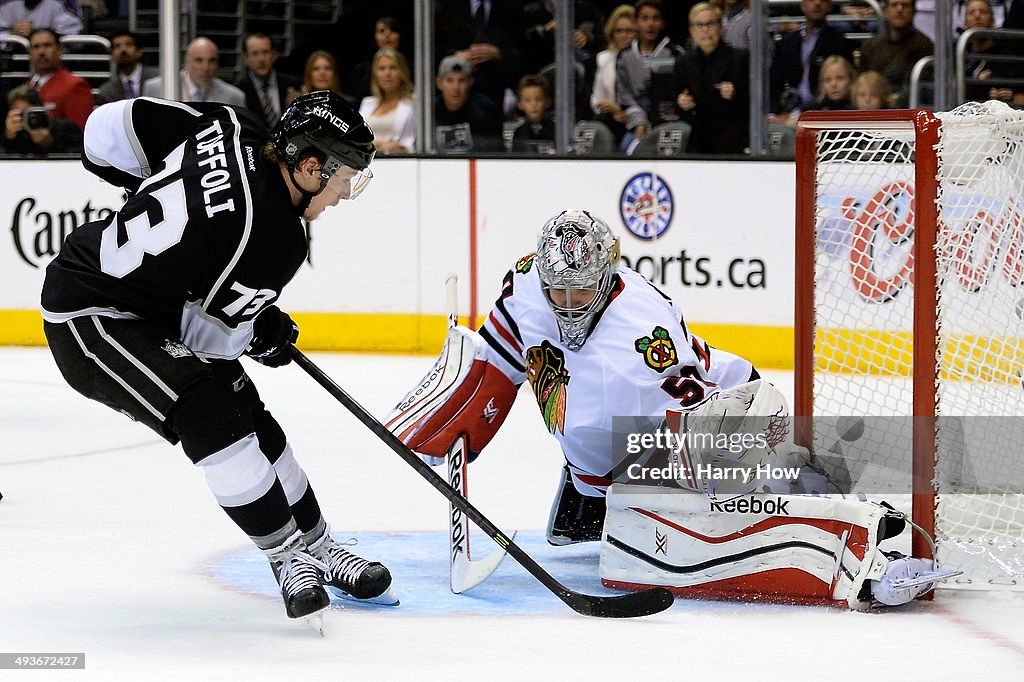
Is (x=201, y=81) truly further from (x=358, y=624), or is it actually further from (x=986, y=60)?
(x=358, y=624)

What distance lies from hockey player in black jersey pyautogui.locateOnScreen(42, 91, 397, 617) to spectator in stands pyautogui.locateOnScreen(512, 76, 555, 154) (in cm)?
404

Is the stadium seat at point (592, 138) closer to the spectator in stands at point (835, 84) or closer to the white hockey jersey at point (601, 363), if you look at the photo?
the spectator in stands at point (835, 84)

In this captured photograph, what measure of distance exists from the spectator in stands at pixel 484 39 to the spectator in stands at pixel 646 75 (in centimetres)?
50

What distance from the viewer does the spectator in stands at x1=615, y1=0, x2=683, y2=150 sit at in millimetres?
6793

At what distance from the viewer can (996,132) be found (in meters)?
3.38

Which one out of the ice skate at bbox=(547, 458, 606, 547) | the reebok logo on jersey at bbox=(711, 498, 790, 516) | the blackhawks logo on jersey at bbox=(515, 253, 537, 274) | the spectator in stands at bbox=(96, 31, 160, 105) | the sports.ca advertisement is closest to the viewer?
the reebok logo on jersey at bbox=(711, 498, 790, 516)

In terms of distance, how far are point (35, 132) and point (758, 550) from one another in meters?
5.24

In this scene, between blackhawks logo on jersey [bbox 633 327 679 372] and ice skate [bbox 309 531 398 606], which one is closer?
ice skate [bbox 309 531 398 606]

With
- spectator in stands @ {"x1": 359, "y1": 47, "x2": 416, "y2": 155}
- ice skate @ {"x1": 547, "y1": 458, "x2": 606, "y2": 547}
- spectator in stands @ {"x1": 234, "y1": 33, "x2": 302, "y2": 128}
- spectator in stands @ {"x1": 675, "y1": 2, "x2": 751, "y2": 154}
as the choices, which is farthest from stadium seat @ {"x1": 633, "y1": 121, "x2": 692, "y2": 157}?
ice skate @ {"x1": 547, "y1": 458, "x2": 606, "y2": 547}

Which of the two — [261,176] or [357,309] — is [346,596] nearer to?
[261,176]

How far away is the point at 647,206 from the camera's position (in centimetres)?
664

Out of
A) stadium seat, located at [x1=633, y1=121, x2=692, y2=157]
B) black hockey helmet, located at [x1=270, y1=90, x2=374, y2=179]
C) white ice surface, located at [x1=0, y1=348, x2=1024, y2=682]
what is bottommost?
white ice surface, located at [x1=0, y1=348, x2=1024, y2=682]

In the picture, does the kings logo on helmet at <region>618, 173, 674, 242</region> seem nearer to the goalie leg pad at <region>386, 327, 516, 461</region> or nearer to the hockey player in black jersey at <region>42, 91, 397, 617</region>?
the goalie leg pad at <region>386, 327, 516, 461</region>

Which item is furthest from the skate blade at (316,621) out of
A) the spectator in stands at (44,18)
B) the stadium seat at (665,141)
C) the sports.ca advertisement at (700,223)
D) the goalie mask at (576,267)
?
the spectator in stands at (44,18)
